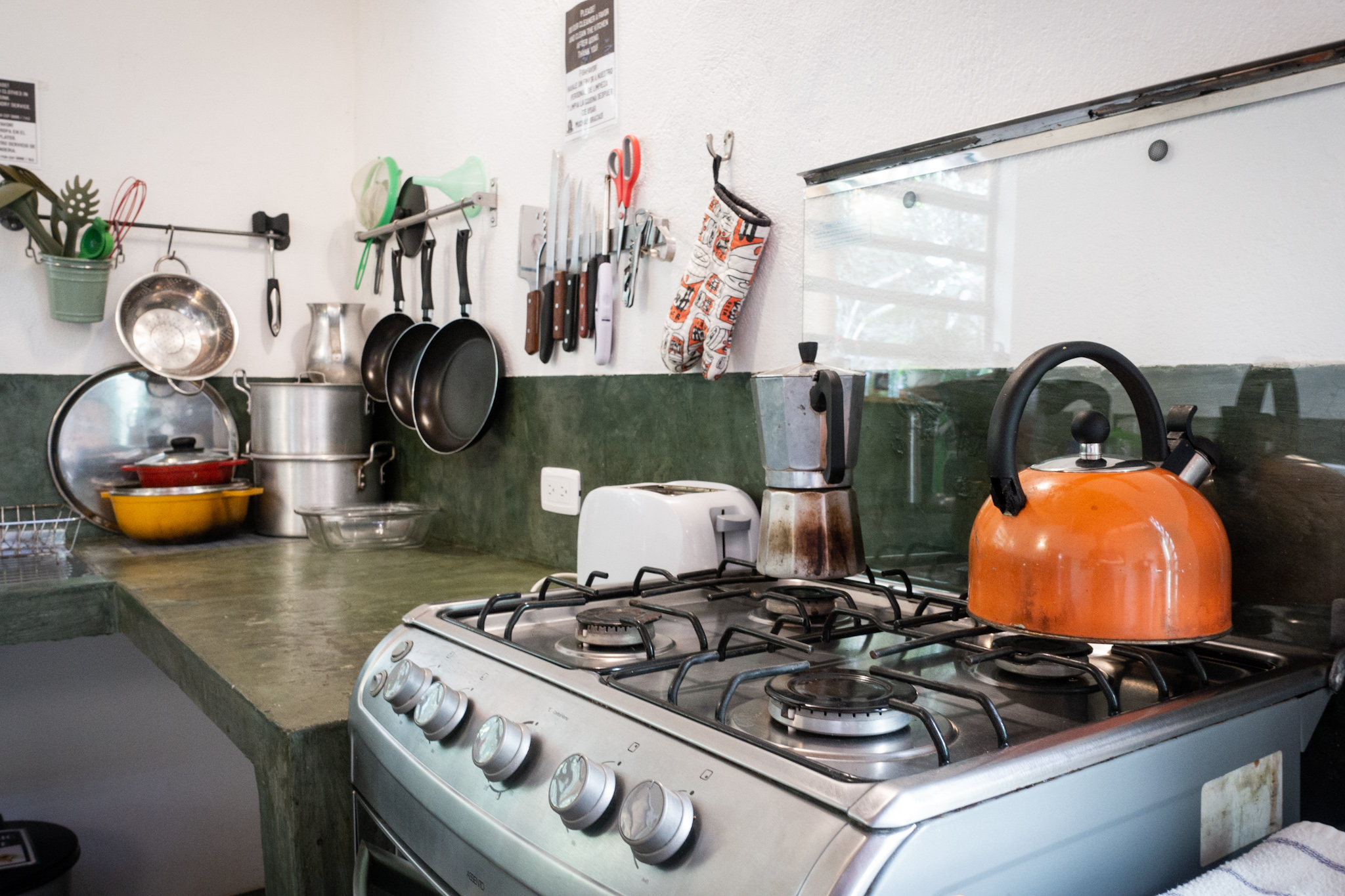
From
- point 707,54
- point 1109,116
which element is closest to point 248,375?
point 707,54

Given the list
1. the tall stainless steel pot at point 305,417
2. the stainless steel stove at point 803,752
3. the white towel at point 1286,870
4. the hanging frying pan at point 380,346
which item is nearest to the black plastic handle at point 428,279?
the hanging frying pan at point 380,346

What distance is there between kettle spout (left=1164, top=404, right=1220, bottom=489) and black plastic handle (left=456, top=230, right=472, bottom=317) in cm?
144

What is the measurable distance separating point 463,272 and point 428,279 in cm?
22

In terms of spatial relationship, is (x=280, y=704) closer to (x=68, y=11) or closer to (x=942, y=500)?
(x=942, y=500)

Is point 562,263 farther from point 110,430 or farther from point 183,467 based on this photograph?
point 110,430

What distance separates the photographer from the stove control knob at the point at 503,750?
2.24 ft

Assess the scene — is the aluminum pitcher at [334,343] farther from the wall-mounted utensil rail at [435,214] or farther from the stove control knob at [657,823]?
the stove control knob at [657,823]

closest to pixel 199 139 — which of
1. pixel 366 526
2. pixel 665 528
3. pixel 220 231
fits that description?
pixel 220 231

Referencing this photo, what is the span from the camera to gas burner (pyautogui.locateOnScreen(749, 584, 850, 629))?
0.97 metres

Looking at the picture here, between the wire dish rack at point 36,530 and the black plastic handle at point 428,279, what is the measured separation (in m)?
0.82

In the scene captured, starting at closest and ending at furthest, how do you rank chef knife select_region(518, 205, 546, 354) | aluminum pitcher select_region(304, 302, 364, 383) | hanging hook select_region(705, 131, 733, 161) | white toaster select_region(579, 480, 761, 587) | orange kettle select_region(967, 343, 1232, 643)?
orange kettle select_region(967, 343, 1232, 643)
white toaster select_region(579, 480, 761, 587)
hanging hook select_region(705, 131, 733, 161)
chef knife select_region(518, 205, 546, 354)
aluminum pitcher select_region(304, 302, 364, 383)

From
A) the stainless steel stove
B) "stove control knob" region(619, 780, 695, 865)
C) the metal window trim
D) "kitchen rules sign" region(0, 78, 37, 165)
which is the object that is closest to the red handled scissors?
the metal window trim

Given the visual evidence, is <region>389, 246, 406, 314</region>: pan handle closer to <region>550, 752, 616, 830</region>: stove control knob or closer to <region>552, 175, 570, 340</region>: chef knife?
<region>552, 175, 570, 340</region>: chef knife

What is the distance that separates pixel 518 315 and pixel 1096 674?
1.44 meters
